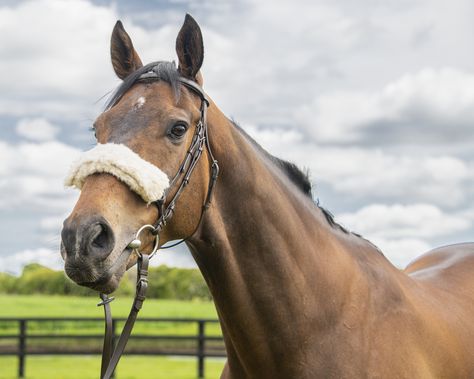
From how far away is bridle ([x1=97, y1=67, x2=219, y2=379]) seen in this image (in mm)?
2764

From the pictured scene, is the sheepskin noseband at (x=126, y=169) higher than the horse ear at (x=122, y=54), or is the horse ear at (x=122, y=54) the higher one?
the horse ear at (x=122, y=54)

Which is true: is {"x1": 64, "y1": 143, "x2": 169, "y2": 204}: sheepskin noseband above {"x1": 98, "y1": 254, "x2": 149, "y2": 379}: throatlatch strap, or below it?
above

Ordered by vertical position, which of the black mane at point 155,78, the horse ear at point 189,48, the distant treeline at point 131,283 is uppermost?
the distant treeline at point 131,283

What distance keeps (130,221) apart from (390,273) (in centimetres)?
169

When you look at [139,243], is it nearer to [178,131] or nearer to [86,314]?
[178,131]

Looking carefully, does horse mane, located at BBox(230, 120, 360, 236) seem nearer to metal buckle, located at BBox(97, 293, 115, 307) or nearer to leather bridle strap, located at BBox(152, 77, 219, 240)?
leather bridle strap, located at BBox(152, 77, 219, 240)

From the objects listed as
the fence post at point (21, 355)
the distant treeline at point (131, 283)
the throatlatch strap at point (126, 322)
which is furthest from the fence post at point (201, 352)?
the distant treeline at point (131, 283)

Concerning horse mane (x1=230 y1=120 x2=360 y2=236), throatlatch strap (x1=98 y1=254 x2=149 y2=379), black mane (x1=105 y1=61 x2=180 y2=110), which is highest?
black mane (x1=105 y1=61 x2=180 y2=110)

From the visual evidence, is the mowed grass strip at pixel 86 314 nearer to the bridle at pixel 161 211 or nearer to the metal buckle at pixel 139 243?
the bridle at pixel 161 211

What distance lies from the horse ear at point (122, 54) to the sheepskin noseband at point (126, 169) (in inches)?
28.6

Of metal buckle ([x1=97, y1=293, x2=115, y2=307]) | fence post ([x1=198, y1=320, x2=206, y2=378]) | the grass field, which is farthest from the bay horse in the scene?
the grass field

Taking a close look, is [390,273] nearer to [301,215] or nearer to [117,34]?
[301,215]

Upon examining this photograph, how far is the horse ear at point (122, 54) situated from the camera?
129 inches

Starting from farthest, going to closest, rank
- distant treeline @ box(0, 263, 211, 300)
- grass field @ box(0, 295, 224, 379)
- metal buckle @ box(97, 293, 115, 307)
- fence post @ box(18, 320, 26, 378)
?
distant treeline @ box(0, 263, 211, 300)
grass field @ box(0, 295, 224, 379)
fence post @ box(18, 320, 26, 378)
metal buckle @ box(97, 293, 115, 307)
